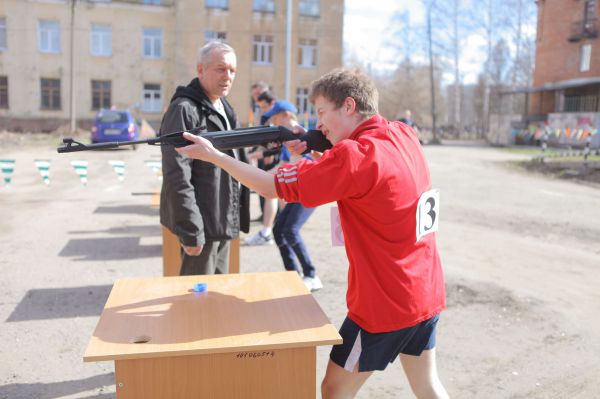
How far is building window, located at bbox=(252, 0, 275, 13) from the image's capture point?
3712cm

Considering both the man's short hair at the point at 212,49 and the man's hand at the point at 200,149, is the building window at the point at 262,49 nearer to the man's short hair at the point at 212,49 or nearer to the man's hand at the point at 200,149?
the man's short hair at the point at 212,49

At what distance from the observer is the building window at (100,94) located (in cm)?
3631

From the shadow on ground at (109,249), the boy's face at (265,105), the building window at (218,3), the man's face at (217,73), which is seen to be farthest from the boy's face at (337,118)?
the building window at (218,3)

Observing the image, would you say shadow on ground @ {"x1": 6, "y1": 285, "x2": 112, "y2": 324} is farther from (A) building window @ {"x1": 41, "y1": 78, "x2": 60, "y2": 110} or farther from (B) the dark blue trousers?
→ (A) building window @ {"x1": 41, "y1": 78, "x2": 60, "y2": 110}

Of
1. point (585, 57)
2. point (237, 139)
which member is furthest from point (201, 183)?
point (585, 57)

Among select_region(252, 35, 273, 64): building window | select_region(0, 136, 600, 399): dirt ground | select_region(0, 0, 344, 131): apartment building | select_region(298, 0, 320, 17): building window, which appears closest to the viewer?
select_region(0, 136, 600, 399): dirt ground

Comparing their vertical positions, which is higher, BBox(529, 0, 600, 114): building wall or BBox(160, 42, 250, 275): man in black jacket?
BBox(529, 0, 600, 114): building wall

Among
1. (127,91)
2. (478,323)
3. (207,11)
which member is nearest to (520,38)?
(207,11)

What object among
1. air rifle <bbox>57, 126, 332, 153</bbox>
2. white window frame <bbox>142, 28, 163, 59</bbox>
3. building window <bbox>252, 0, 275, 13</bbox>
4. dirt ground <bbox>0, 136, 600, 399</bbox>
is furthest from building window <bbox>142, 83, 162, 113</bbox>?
air rifle <bbox>57, 126, 332, 153</bbox>

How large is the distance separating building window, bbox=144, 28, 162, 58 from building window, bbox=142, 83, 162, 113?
205 centimetres

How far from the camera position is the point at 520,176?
52.9ft

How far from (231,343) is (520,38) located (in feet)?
166

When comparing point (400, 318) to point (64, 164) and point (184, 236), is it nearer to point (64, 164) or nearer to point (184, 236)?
point (184, 236)

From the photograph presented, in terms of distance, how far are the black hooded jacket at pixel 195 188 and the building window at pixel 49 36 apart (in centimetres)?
3722
